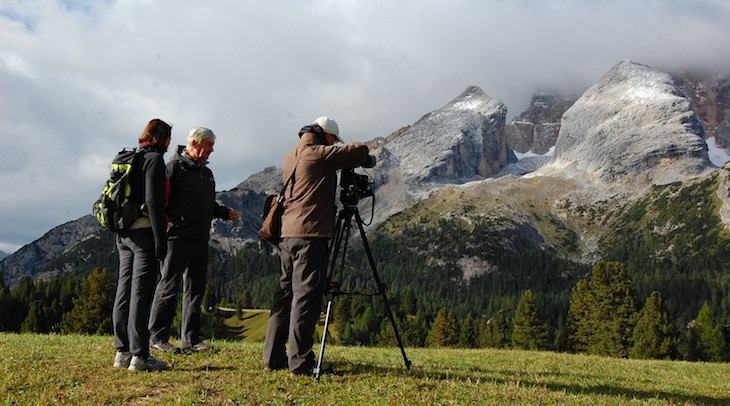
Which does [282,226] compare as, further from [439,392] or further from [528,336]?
[528,336]

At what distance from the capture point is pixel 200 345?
10.4 metres

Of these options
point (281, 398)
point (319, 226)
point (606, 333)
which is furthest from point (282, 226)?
point (606, 333)

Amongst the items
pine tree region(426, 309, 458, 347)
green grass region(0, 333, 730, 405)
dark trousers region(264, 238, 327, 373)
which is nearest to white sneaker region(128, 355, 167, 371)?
green grass region(0, 333, 730, 405)

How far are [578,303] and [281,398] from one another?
199 ft

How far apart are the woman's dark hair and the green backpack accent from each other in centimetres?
33

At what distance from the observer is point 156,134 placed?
8.91 meters

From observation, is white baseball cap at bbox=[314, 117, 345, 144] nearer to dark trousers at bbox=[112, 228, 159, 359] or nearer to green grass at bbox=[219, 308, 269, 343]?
dark trousers at bbox=[112, 228, 159, 359]

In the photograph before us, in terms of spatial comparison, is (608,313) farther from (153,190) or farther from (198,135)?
(153,190)

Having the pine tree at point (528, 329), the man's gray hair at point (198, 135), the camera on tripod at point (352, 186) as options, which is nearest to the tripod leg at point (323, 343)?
the camera on tripod at point (352, 186)

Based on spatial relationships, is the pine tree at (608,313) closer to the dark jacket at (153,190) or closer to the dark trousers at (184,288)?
the dark trousers at (184,288)

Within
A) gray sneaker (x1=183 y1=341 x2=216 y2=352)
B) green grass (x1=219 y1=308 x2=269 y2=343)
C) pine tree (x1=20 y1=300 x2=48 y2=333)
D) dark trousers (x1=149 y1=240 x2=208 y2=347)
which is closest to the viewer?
dark trousers (x1=149 y1=240 x2=208 y2=347)

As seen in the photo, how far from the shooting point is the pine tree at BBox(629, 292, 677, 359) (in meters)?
48.7

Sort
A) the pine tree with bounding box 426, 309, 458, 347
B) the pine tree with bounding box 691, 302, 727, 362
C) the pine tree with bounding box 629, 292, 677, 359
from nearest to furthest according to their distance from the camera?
the pine tree with bounding box 629, 292, 677, 359, the pine tree with bounding box 691, 302, 727, 362, the pine tree with bounding box 426, 309, 458, 347

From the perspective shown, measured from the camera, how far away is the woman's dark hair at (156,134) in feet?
29.0
